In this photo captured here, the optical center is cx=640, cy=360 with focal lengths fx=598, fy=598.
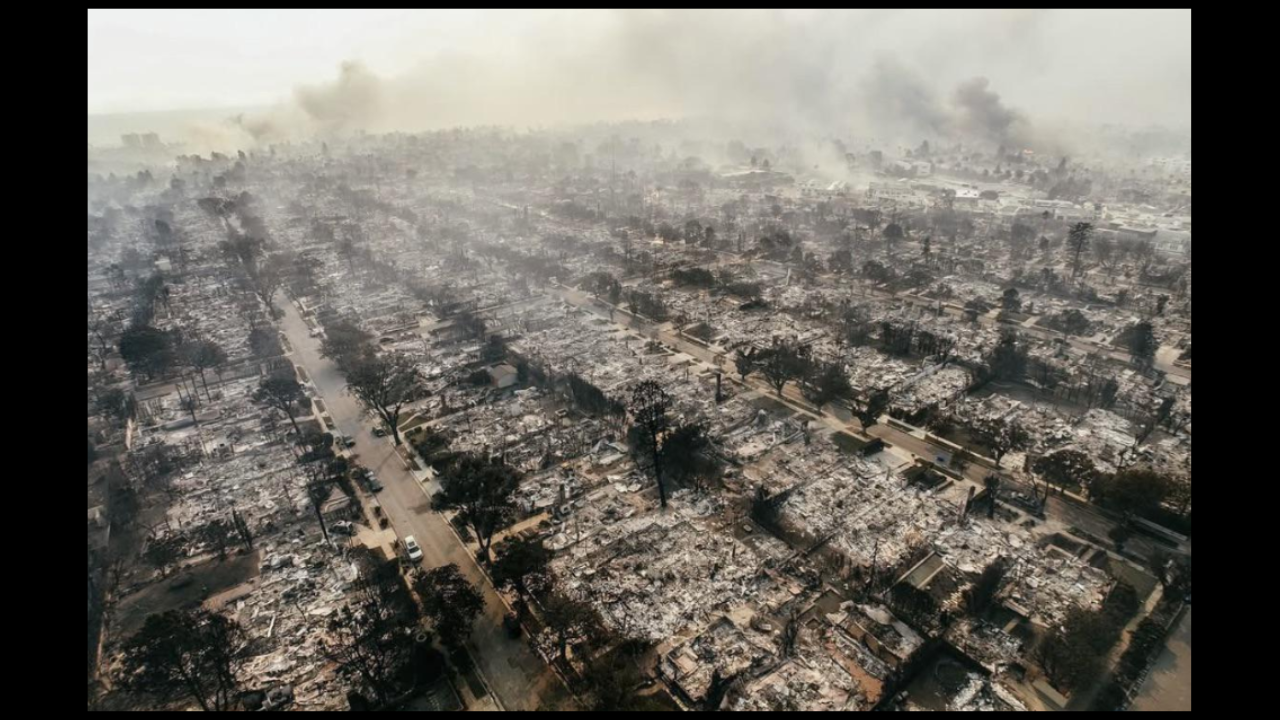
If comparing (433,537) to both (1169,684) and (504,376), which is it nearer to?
(504,376)

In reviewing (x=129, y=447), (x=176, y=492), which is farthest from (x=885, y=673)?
(x=129, y=447)

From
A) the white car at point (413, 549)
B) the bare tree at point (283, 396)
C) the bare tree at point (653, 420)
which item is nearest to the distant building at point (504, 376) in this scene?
the bare tree at point (653, 420)

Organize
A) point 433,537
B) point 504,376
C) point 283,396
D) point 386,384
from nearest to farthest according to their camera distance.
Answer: point 433,537, point 283,396, point 386,384, point 504,376

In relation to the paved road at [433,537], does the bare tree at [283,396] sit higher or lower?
higher

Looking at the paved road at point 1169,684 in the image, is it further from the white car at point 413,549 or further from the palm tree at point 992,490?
the white car at point 413,549

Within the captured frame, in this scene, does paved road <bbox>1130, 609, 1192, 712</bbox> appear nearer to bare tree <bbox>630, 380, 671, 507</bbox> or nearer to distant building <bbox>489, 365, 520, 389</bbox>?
bare tree <bbox>630, 380, 671, 507</bbox>

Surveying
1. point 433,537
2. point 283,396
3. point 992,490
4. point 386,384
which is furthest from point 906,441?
point 283,396

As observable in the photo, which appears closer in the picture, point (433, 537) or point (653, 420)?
point (433, 537)

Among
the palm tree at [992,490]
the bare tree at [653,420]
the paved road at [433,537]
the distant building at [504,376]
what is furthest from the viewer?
the distant building at [504,376]
